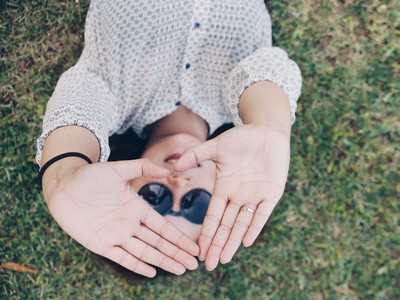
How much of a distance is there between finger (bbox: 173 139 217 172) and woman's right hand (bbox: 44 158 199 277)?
0.13 metres

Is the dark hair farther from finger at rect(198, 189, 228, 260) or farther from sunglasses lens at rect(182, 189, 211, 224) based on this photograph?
finger at rect(198, 189, 228, 260)

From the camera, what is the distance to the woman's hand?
2.08 m

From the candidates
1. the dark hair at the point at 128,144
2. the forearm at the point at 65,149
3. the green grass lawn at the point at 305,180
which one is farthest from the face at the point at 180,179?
the green grass lawn at the point at 305,180

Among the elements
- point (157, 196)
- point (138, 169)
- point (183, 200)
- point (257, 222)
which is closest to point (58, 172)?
point (138, 169)

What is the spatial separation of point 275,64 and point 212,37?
0.39 m

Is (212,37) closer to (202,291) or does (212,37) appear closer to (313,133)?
(313,133)

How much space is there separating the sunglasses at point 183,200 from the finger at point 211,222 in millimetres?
450

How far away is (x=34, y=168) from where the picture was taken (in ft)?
10.6

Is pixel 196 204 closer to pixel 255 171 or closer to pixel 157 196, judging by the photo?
pixel 157 196

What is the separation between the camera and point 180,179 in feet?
8.36

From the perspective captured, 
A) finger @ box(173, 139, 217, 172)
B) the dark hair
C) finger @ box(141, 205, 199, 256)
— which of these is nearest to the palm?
finger @ box(173, 139, 217, 172)

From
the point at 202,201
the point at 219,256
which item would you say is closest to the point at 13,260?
the point at 202,201

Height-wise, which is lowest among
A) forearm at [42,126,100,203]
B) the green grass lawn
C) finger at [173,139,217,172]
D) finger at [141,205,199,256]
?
the green grass lawn

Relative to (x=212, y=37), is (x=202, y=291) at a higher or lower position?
lower
